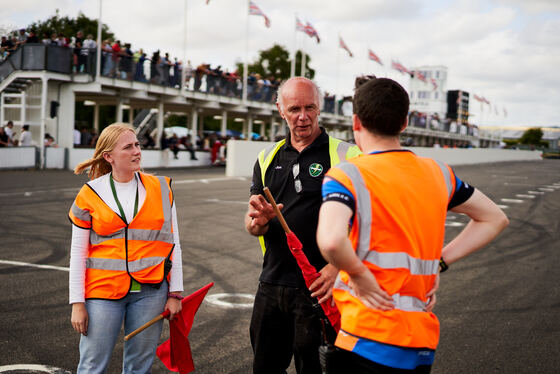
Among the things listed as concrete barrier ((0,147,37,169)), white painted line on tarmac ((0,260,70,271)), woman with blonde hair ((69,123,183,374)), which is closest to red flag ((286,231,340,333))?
woman with blonde hair ((69,123,183,374))

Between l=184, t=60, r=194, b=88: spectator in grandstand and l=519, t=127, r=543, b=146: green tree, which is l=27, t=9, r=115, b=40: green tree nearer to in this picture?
l=184, t=60, r=194, b=88: spectator in grandstand

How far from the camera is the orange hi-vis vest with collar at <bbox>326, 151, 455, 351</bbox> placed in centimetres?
207

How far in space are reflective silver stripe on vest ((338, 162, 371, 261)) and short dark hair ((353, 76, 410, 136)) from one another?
0.22m

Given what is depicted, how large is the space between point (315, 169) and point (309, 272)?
0.61 meters

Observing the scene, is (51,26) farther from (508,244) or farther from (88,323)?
(88,323)

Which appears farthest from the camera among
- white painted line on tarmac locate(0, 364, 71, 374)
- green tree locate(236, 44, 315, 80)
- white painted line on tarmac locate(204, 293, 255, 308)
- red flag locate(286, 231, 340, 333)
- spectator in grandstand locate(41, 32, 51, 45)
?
green tree locate(236, 44, 315, 80)

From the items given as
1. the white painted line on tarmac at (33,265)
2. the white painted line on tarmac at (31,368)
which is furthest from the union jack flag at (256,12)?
the white painted line on tarmac at (31,368)

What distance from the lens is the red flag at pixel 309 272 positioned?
2756mm

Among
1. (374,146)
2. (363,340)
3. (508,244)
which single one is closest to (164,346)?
(363,340)

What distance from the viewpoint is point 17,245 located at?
334 inches

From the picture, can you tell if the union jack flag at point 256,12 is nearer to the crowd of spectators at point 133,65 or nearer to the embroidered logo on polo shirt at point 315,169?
the crowd of spectators at point 133,65

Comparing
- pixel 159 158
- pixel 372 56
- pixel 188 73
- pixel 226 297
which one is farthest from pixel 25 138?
pixel 372 56

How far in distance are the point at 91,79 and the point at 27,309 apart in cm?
2203

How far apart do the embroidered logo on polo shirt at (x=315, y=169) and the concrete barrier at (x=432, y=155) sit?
0.44 m
